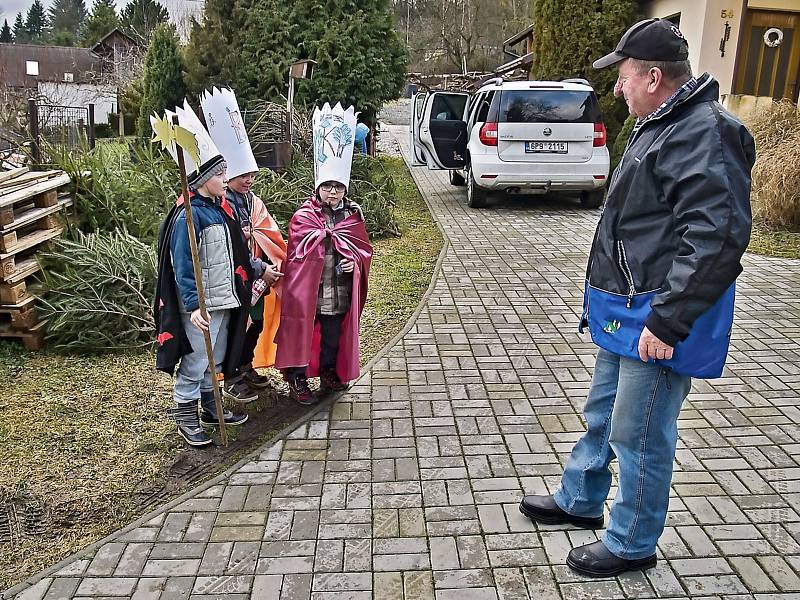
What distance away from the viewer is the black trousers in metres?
4.72

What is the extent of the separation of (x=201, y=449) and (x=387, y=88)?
12.7m

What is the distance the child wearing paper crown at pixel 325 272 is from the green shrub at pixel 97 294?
1648 mm

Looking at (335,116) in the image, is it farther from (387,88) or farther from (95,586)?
(387,88)

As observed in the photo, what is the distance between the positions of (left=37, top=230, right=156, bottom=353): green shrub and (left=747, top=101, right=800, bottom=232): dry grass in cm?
827

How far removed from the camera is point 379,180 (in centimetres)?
1101

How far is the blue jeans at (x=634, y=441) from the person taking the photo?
2881 millimetres

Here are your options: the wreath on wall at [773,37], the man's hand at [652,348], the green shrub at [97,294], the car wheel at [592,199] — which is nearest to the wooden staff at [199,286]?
the green shrub at [97,294]

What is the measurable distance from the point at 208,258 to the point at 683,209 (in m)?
2.55

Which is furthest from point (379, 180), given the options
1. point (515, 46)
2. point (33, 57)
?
point (33, 57)

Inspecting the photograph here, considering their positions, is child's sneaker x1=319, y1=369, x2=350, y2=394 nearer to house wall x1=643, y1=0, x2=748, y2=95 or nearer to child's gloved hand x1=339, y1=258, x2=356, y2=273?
child's gloved hand x1=339, y1=258, x2=356, y2=273

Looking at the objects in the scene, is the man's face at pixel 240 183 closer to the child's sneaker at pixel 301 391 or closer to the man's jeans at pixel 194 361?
the man's jeans at pixel 194 361

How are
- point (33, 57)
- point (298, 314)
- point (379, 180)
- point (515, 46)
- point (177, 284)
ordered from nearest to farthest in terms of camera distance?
point (177, 284) → point (298, 314) → point (379, 180) → point (515, 46) → point (33, 57)

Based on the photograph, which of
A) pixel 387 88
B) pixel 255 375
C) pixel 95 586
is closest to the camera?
pixel 95 586

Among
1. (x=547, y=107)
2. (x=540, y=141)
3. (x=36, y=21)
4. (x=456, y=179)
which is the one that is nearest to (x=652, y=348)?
(x=540, y=141)
